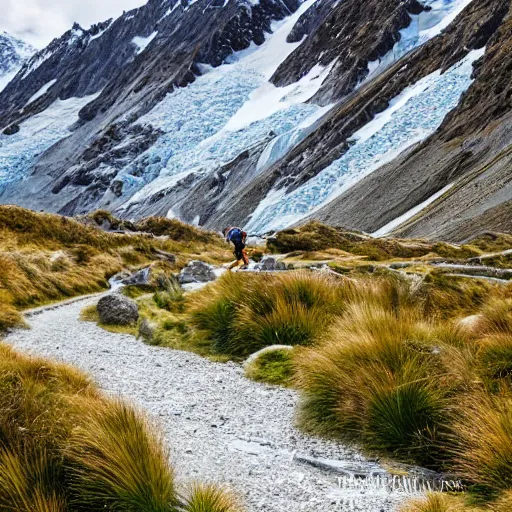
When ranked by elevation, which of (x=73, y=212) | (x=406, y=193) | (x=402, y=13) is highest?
(x=73, y=212)

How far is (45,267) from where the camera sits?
722 inches

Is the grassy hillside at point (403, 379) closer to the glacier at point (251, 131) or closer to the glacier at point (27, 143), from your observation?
the glacier at point (251, 131)

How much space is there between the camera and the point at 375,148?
90750 millimetres

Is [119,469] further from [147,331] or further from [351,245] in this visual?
[351,245]

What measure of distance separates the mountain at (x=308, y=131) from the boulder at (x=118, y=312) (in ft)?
158

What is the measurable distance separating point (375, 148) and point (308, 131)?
25.5 m

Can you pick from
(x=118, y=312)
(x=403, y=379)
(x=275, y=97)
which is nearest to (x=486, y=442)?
(x=403, y=379)

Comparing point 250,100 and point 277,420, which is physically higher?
point 277,420

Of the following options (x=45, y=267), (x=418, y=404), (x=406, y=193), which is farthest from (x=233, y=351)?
(x=406, y=193)

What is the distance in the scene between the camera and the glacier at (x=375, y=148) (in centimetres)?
8712

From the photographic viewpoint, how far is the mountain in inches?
2876

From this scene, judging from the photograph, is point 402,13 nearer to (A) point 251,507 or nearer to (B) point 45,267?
(B) point 45,267

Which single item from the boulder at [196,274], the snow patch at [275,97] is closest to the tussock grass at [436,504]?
the boulder at [196,274]

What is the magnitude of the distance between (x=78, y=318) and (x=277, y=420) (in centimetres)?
864
